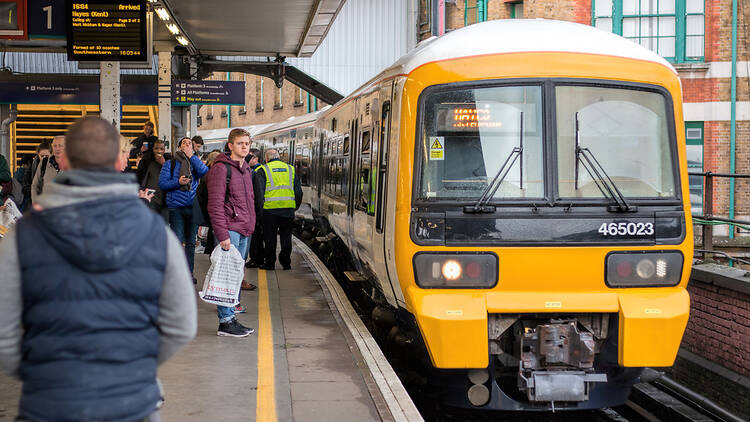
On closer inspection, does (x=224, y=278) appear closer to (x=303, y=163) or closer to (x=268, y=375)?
(x=268, y=375)

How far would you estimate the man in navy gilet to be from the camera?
2922 millimetres

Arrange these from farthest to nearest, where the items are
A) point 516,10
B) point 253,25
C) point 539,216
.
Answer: point 516,10, point 253,25, point 539,216

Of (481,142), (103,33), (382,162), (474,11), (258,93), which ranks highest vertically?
(474,11)

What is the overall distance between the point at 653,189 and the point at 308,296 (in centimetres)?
493

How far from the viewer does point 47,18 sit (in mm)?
12539

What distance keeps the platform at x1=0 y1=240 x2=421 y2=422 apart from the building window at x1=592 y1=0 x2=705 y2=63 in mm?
14793

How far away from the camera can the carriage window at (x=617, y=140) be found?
6996 mm

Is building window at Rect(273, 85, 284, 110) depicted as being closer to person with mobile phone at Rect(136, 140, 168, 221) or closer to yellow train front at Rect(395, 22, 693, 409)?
person with mobile phone at Rect(136, 140, 168, 221)

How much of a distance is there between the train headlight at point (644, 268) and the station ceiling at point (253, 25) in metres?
7.38

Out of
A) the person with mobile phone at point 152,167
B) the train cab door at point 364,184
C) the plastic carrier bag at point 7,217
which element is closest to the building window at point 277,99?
the person with mobile phone at point 152,167

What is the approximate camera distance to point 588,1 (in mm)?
22906

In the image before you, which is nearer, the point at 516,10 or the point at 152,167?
the point at 152,167

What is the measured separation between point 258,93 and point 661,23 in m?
26.4

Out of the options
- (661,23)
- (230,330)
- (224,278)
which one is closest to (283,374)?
(224,278)
